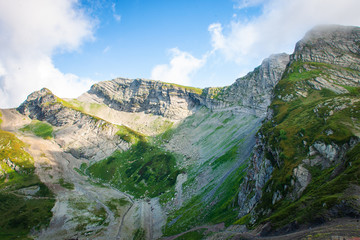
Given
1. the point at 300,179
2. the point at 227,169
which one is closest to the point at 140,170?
the point at 227,169

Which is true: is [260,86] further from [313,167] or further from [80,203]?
[80,203]

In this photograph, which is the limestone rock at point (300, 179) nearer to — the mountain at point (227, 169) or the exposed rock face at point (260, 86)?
the mountain at point (227, 169)

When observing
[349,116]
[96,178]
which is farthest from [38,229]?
[349,116]

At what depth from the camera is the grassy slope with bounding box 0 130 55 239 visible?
8100cm

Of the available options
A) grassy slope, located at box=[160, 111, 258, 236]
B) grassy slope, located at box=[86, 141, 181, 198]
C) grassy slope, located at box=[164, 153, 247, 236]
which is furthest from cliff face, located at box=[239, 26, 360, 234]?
grassy slope, located at box=[86, 141, 181, 198]

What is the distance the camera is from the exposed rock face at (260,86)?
158m

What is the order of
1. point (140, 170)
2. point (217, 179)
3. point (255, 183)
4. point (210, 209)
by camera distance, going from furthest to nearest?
point (140, 170)
point (217, 179)
point (210, 209)
point (255, 183)

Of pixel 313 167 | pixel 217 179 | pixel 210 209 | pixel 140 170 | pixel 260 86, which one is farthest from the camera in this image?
pixel 260 86

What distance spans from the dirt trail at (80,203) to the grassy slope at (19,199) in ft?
14.9

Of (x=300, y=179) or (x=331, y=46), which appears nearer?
(x=300, y=179)

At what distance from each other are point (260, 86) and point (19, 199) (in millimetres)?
184805

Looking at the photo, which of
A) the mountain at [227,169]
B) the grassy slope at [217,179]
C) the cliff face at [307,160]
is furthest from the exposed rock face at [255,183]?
the grassy slope at [217,179]

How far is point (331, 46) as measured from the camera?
393 ft

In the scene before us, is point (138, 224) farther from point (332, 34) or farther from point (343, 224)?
point (332, 34)
